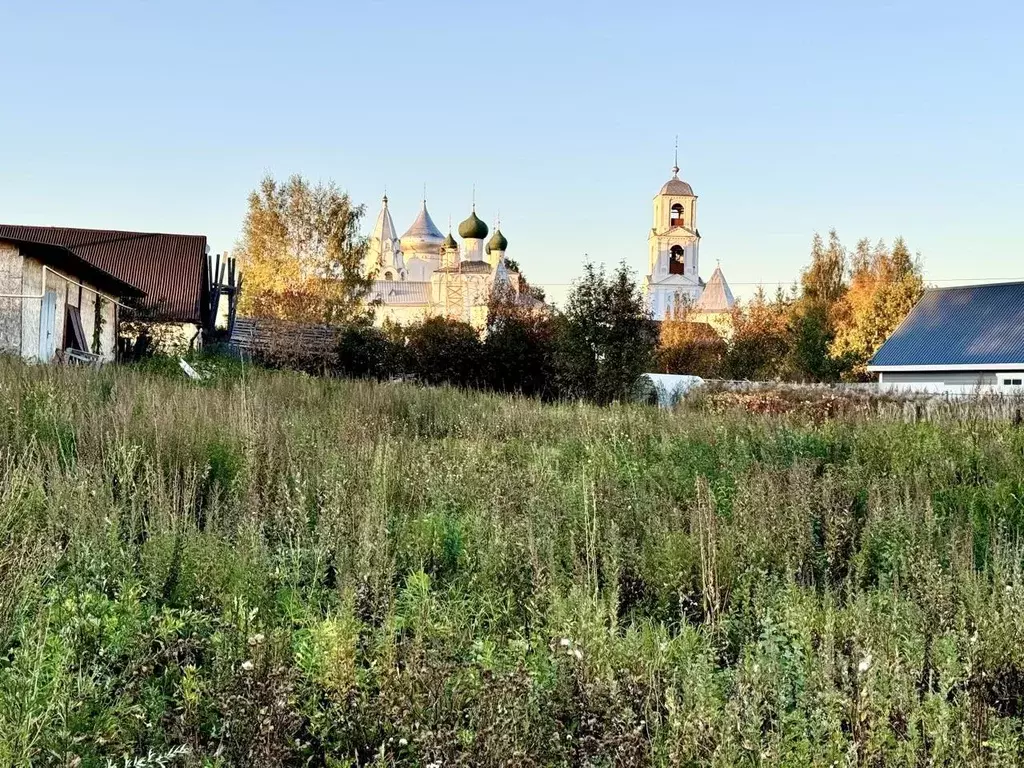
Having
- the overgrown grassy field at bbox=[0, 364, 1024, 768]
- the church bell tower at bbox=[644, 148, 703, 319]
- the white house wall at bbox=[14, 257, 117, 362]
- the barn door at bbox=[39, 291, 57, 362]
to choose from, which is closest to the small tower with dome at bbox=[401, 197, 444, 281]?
the church bell tower at bbox=[644, 148, 703, 319]

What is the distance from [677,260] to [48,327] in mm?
88382

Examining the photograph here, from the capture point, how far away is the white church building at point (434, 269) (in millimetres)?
84188

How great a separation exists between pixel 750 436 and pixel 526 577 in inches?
225

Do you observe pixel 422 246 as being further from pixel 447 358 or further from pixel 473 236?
pixel 447 358

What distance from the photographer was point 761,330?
150ft

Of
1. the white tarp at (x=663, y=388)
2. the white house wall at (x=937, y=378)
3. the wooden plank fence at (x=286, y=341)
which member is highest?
the wooden plank fence at (x=286, y=341)

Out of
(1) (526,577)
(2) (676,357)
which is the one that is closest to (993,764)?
(1) (526,577)

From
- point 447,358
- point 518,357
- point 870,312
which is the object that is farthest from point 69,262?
point 870,312

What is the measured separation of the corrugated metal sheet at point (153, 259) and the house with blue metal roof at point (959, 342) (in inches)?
1000

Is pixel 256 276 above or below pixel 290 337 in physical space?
above

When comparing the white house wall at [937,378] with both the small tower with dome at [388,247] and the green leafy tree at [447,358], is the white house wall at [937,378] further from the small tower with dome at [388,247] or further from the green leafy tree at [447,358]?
the small tower with dome at [388,247]

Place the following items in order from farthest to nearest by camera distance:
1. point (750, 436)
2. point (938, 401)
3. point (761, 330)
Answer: point (761, 330) < point (938, 401) < point (750, 436)

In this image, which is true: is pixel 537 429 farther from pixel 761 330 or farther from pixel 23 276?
pixel 761 330

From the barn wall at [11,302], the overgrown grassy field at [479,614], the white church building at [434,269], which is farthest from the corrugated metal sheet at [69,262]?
the white church building at [434,269]
